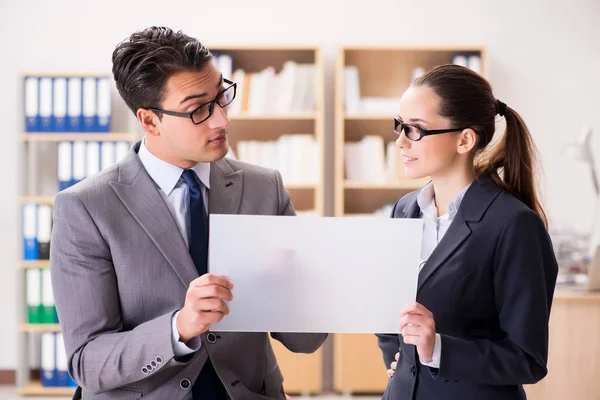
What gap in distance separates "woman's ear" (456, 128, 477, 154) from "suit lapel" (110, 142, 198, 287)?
631 mm

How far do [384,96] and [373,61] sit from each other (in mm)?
235

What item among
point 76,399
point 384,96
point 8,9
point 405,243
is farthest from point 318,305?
point 8,9

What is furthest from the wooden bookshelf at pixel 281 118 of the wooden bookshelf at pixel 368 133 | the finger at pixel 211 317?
the finger at pixel 211 317

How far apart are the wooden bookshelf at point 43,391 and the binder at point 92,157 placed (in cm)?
133

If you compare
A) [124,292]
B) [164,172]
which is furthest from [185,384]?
[164,172]

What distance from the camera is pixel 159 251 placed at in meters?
1.44

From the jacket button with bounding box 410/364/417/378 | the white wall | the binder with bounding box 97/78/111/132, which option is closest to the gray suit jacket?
the jacket button with bounding box 410/364/417/378

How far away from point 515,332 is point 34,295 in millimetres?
3625

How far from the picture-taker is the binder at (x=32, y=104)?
4352 mm

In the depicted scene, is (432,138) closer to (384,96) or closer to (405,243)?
(405,243)

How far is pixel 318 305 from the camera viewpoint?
1362 mm

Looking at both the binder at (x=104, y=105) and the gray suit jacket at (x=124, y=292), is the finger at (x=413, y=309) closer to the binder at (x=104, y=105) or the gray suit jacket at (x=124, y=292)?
the gray suit jacket at (x=124, y=292)

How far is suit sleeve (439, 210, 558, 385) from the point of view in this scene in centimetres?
138

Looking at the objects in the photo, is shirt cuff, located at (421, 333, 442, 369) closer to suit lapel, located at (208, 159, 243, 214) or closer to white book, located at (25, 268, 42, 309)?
suit lapel, located at (208, 159, 243, 214)
